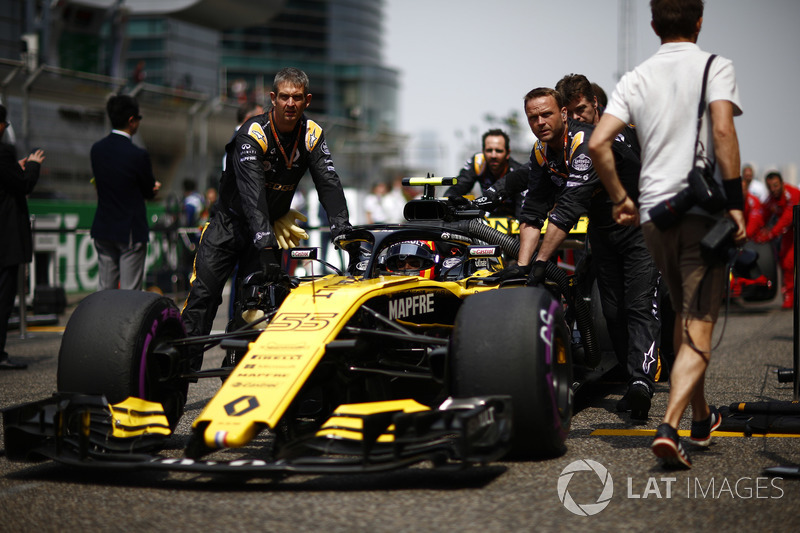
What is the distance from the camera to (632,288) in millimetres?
5676

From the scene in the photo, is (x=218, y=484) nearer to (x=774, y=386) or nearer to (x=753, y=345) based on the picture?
(x=774, y=386)

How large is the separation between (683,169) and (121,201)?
4.77 metres

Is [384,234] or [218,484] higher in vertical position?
[384,234]

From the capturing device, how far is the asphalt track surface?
3.36m

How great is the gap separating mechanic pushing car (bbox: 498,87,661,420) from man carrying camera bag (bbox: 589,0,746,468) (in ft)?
3.51

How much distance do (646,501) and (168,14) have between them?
29.4 metres

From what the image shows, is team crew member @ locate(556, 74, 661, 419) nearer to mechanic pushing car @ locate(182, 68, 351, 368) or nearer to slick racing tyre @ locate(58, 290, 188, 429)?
mechanic pushing car @ locate(182, 68, 351, 368)

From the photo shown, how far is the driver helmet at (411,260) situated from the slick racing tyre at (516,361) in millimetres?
1450

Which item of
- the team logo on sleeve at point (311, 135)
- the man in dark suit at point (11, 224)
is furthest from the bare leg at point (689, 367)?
the man in dark suit at point (11, 224)

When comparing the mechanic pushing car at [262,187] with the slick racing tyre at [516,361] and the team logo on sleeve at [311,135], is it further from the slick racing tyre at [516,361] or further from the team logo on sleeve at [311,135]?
the slick racing tyre at [516,361]

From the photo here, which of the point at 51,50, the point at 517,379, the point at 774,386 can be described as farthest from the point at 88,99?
the point at 517,379

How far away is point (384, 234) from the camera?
535cm

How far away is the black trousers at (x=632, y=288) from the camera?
5570 millimetres

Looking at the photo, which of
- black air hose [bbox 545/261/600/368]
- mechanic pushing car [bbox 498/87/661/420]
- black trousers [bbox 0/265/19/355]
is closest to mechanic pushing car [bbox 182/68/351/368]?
mechanic pushing car [bbox 498/87/661/420]
